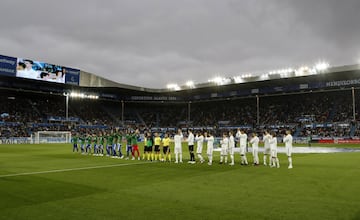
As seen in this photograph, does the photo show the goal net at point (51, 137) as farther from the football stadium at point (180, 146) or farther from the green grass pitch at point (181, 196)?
the green grass pitch at point (181, 196)

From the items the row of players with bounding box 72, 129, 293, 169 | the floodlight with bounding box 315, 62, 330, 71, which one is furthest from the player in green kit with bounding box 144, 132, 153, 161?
the floodlight with bounding box 315, 62, 330, 71

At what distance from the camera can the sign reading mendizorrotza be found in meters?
47.7

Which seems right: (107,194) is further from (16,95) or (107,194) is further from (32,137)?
(16,95)

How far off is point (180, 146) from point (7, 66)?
41106 millimetres

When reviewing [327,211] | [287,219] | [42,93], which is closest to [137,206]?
[287,219]

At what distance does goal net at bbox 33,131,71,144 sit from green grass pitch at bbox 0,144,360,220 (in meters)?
43.4

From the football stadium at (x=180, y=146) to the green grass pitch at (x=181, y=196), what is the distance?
0.13 feet

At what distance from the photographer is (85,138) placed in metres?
28.8

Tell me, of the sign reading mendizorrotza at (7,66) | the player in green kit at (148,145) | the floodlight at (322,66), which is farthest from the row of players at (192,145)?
the floodlight at (322,66)

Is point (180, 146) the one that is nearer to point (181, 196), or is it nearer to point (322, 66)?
point (181, 196)

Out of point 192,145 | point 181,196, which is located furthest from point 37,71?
point 181,196

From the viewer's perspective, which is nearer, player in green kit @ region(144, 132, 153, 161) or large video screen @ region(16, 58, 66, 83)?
player in green kit @ region(144, 132, 153, 161)

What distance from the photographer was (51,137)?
5534 cm

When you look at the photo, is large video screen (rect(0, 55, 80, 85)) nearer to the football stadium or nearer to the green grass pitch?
the football stadium
